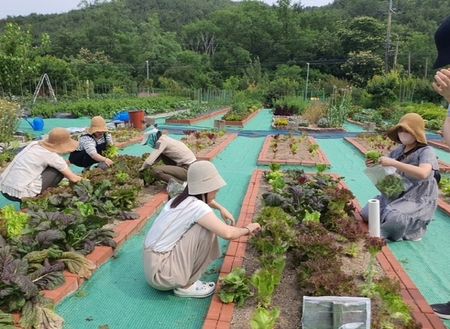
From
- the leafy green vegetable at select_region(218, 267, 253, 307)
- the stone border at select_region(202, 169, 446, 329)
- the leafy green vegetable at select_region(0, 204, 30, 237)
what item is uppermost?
the leafy green vegetable at select_region(0, 204, 30, 237)

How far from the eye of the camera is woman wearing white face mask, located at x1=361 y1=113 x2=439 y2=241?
3906 millimetres

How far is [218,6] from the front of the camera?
82.6 m

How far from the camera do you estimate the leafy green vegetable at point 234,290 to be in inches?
110

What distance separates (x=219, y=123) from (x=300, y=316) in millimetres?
11969

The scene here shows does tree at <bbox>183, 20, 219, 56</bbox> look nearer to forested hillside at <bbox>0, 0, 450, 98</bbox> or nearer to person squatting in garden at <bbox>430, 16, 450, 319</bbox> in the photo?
forested hillside at <bbox>0, 0, 450, 98</bbox>

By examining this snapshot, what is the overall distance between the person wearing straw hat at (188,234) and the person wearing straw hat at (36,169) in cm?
214

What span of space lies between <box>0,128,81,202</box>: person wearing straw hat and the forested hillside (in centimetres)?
3095

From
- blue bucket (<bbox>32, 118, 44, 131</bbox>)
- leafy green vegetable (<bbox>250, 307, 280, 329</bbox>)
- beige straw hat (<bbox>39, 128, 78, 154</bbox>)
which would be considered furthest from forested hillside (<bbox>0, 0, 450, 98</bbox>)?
leafy green vegetable (<bbox>250, 307, 280, 329</bbox>)

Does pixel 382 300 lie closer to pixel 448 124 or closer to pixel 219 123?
pixel 448 124

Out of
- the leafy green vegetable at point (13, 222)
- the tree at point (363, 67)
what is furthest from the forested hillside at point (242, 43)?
the leafy green vegetable at point (13, 222)

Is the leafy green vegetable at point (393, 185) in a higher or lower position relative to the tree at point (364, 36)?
lower

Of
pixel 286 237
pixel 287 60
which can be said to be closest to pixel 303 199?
pixel 286 237

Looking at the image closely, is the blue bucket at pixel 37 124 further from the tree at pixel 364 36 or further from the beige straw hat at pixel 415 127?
the tree at pixel 364 36

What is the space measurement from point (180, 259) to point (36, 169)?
101 inches
